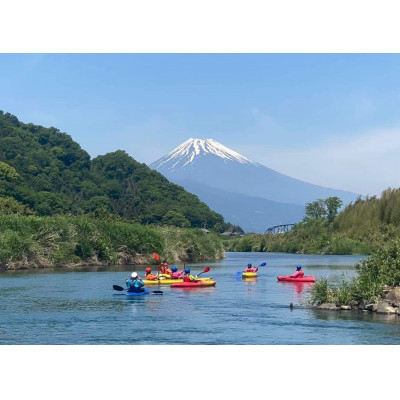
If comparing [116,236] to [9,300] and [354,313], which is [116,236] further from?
[354,313]

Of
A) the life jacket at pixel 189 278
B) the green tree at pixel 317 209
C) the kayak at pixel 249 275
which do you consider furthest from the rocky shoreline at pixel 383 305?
the green tree at pixel 317 209

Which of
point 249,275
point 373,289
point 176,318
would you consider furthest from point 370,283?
point 249,275

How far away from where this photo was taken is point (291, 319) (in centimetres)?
1994

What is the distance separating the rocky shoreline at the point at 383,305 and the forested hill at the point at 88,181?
75.1 m

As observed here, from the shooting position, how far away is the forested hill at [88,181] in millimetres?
102562

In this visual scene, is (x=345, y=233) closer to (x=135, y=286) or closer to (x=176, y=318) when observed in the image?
(x=135, y=286)

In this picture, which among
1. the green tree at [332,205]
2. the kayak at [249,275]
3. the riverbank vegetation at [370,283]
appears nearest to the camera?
the riverbank vegetation at [370,283]

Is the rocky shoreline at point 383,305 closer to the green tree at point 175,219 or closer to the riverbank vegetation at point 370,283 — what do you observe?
the riverbank vegetation at point 370,283

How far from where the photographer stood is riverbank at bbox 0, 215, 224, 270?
4044 cm

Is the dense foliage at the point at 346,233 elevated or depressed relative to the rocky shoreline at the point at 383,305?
elevated

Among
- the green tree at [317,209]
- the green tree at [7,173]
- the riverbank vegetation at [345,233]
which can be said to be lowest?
the riverbank vegetation at [345,233]

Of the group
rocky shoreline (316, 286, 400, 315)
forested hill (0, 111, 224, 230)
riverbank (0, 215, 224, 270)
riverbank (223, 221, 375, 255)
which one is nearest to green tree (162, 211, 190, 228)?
forested hill (0, 111, 224, 230)

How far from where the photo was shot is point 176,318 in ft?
67.9

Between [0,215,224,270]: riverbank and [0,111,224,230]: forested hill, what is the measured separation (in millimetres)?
42597
